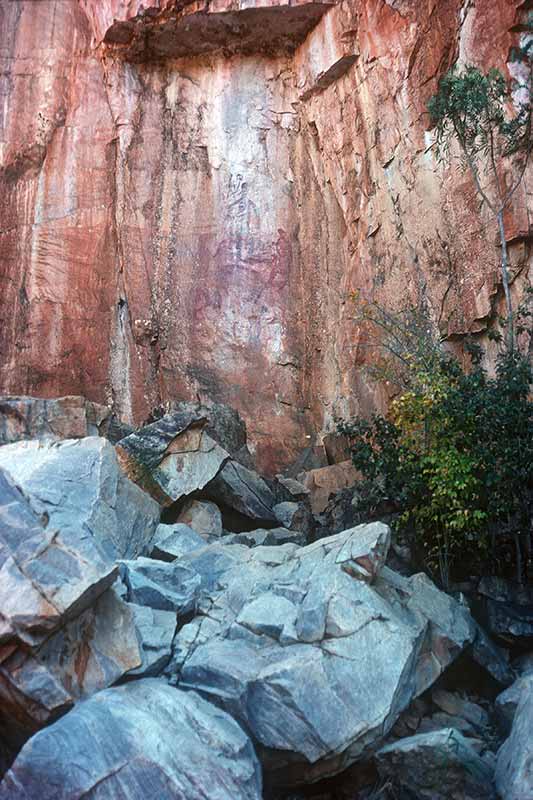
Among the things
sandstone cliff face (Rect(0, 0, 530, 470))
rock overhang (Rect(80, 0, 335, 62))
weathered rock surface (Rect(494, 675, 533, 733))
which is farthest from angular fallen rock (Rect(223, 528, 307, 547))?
rock overhang (Rect(80, 0, 335, 62))

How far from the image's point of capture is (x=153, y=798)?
4.91 meters

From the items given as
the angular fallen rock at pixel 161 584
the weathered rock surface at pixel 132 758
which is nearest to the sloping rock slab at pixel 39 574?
the weathered rock surface at pixel 132 758

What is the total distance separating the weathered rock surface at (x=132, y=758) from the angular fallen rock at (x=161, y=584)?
1806 millimetres

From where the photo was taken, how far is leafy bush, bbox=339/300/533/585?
27.1ft

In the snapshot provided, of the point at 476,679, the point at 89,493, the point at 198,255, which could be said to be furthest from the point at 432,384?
the point at 198,255

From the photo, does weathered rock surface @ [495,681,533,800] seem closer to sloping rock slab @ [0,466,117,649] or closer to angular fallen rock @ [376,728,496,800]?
angular fallen rock @ [376,728,496,800]

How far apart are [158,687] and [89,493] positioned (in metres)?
2.97

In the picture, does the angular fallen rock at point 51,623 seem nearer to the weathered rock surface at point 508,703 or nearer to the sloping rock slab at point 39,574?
the sloping rock slab at point 39,574

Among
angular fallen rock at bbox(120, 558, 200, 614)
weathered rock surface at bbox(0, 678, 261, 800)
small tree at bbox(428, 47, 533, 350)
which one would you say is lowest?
weathered rock surface at bbox(0, 678, 261, 800)

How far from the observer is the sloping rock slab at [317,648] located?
5891 millimetres

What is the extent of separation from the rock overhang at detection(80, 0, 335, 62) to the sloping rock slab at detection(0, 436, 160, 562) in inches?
480

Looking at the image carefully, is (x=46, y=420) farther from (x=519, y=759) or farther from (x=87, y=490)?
(x=519, y=759)

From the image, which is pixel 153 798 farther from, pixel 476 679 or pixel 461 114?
pixel 461 114

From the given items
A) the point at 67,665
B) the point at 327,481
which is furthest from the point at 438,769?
the point at 327,481
